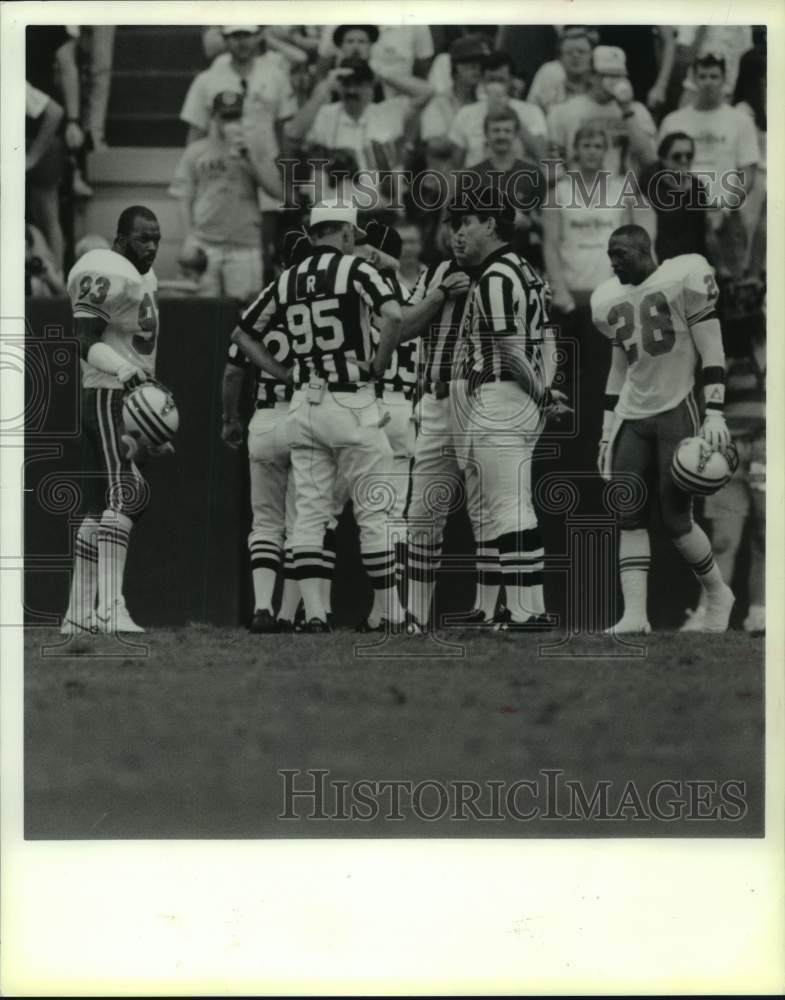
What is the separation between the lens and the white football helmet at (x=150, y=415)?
25.6 feet

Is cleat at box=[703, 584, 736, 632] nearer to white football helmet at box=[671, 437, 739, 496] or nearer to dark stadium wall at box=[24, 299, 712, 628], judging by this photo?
dark stadium wall at box=[24, 299, 712, 628]

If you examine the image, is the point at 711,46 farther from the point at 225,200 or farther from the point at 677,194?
the point at 225,200

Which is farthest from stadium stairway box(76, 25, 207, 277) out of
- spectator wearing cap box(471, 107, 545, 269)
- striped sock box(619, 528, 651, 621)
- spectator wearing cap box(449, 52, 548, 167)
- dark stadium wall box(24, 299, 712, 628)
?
striped sock box(619, 528, 651, 621)

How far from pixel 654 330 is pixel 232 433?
5.34 feet

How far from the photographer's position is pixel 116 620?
25.6 ft

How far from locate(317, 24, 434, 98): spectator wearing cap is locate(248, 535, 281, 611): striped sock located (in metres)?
1.73

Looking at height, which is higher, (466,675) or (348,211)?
(348,211)

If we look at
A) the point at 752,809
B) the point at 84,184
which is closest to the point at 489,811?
the point at 752,809

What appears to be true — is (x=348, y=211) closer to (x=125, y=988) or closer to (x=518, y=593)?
(x=518, y=593)

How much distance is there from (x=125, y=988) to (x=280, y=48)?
136 inches

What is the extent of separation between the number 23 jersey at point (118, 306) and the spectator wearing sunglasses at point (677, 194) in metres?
1.89

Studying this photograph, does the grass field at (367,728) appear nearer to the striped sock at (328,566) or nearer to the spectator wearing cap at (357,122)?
the striped sock at (328,566)

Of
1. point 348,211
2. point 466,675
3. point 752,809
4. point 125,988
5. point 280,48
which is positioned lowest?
point 125,988

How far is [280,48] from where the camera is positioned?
25.1 ft
